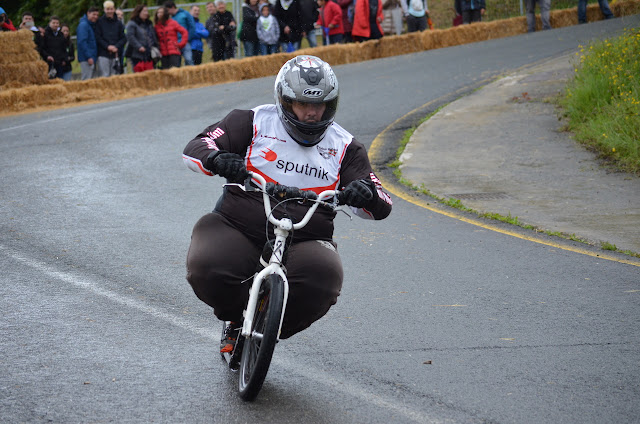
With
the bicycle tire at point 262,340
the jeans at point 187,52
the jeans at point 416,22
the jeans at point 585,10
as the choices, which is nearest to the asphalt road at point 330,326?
the bicycle tire at point 262,340

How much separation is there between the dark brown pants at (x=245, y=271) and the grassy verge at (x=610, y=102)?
24.9 feet

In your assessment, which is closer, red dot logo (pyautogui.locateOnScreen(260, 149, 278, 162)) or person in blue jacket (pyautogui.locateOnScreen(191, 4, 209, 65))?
red dot logo (pyautogui.locateOnScreen(260, 149, 278, 162))

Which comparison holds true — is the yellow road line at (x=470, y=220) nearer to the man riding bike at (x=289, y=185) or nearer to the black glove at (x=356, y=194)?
the man riding bike at (x=289, y=185)

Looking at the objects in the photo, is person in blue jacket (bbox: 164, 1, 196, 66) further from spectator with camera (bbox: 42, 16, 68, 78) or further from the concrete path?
the concrete path

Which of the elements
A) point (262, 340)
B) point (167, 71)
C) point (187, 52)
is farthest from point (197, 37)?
point (262, 340)

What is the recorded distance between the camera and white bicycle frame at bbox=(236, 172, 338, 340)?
179 inches

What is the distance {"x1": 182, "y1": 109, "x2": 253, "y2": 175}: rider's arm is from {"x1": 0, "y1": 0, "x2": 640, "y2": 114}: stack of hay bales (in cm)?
1550

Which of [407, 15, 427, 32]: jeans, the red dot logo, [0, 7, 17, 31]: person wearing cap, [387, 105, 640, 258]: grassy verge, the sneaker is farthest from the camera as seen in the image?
[407, 15, 427, 32]: jeans

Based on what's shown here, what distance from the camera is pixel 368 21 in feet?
79.9

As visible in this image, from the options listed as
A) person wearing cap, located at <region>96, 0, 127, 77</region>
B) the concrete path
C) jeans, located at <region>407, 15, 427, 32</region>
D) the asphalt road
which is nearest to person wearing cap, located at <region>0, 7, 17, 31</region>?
person wearing cap, located at <region>96, 0, 127, 77</region>

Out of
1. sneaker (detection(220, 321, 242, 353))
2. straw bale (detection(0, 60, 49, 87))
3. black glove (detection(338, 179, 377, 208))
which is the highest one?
straw bale (detection(0, 60, 49, 87))

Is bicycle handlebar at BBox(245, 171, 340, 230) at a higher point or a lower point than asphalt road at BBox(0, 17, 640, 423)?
higher

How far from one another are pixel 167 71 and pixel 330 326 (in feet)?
55.0

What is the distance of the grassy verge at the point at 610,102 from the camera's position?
470 inches
